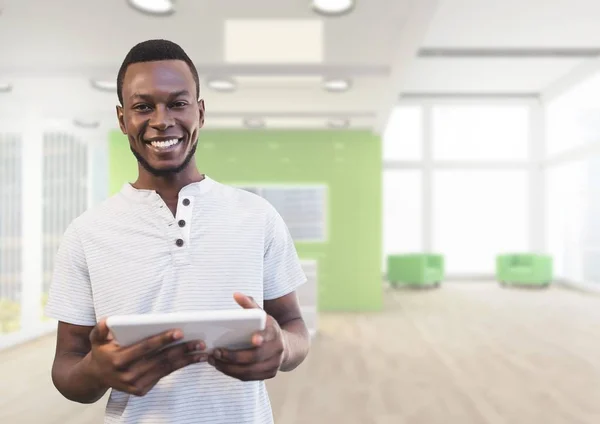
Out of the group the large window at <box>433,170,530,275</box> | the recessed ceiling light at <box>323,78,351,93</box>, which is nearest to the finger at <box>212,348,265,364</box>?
the recessed ceiling light at <box>323,78,351,93</box>

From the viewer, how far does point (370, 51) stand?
4172mm

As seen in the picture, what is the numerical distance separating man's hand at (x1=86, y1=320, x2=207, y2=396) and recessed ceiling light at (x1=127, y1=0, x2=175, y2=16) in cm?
284

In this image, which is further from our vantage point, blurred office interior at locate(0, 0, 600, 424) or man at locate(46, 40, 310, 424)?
blurred office interior at locate(0, 0, 600, 424)

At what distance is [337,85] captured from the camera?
5055mm

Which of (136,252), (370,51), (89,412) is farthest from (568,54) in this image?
(136,252)

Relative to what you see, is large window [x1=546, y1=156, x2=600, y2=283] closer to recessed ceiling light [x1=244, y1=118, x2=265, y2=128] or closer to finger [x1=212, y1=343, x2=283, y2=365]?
recessed ceiling light [x1=244, y1=118, x2=265, y2=128]

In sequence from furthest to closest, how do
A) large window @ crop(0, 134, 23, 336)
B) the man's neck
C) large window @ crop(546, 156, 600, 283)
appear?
1. large window @ crop(546, 156, 600, 283)
2. large window @ crop(0, 134, 23, 336)
3. the man's neck

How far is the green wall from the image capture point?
26.8 feet

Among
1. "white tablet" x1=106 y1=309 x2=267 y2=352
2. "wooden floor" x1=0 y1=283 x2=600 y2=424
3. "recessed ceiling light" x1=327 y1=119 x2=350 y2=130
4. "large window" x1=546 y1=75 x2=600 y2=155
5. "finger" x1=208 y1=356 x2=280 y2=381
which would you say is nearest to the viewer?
"white tablet" x1=106 y1=309 x2=267 y2=352

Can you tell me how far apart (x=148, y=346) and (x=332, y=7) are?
2.97 metres

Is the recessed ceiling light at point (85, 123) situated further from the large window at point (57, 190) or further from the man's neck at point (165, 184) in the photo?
the man's neck at point (165, 184)

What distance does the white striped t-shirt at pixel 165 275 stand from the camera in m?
0.99

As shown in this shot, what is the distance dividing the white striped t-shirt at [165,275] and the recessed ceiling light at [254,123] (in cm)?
633

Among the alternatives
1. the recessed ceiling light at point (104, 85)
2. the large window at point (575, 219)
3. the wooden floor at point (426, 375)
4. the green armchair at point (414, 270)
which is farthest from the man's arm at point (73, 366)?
the large window at point (575, 219)
